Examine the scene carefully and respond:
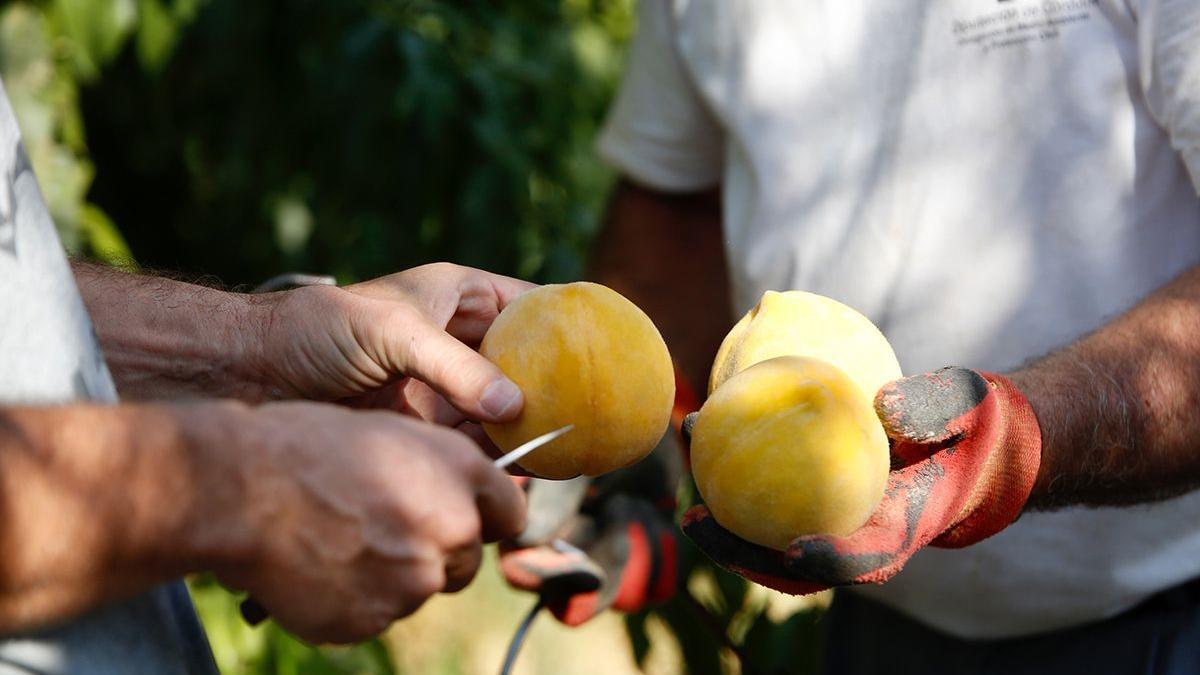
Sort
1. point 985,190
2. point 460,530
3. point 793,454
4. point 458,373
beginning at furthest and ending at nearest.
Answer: point 985,190, point 458,373, point 793,454, point 460,530

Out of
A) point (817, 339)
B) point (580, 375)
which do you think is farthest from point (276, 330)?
point (817, 339)

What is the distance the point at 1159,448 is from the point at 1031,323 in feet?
1.11

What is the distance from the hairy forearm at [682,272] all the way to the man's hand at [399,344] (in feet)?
2.90

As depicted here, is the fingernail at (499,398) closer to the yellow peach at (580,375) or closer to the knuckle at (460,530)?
the yellow peach at (580,375)

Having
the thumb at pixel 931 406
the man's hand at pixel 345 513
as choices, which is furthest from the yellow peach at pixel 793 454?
the man's hand at pixel 345 513

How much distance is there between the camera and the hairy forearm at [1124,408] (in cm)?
144

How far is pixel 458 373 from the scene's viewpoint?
1.35m

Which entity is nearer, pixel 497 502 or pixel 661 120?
pixel 497 502

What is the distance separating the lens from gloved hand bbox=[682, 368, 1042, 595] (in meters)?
1.27

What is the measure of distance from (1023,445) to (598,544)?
104 centimetres

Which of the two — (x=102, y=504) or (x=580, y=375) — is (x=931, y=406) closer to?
(x=580, y=375)

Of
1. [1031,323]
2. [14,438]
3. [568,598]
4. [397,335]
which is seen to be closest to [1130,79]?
[1031,323]

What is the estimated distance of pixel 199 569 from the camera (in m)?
0.97

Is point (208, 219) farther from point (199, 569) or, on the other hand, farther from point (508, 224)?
point (199, 569)
